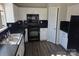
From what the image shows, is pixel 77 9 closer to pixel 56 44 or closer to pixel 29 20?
pixel 56 44

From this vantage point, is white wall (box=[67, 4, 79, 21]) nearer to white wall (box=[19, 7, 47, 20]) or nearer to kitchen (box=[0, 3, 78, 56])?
kitchen (box=[0, 3, 78, 56])

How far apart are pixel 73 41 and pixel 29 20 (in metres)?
2.52

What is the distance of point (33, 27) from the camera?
185 inches

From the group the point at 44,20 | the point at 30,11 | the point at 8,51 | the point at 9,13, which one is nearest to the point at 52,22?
the point at 44,20

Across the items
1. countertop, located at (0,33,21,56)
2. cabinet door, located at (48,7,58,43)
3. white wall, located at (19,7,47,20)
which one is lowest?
countertop, located at (0,33,21,56)

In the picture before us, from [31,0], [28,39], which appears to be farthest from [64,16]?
[31,0]

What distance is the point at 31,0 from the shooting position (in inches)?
17.7

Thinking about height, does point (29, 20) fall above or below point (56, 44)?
above

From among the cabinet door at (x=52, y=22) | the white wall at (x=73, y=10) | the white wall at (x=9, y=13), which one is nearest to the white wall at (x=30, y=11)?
the cabinet door at (x=52, y=22)

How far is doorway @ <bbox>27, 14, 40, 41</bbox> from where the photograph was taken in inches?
185

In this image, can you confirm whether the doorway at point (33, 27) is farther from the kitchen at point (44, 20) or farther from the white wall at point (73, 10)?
the white wall at point (73, 10)

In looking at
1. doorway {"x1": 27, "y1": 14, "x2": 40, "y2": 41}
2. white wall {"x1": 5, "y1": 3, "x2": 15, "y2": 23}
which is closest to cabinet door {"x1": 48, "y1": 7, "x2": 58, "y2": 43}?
doorway {"x1": 27, "y1": 14, "x2": 40, "y2": 41}

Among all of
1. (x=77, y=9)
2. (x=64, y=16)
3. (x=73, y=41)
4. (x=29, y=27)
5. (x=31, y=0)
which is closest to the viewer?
(x=31, y=0)

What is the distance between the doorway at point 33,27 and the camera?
15.5 ft
